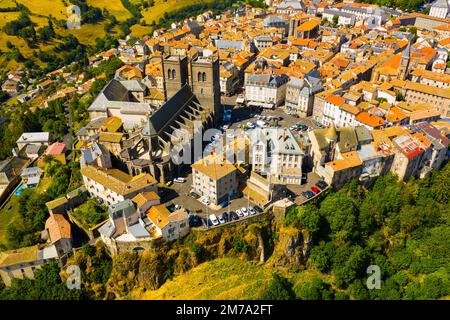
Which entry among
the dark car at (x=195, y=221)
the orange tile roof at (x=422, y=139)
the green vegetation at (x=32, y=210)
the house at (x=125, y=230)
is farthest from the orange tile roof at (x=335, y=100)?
the green vegetation at (x=32, y=210)

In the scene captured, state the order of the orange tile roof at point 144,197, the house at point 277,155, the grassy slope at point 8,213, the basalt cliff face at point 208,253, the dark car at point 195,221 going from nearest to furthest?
the basalt cliff face at point 208,253 < the orange tile roof at point 144,197 < the dark car at point 195,221 < the house at point 277,155 < the grassy slope at point 8,213

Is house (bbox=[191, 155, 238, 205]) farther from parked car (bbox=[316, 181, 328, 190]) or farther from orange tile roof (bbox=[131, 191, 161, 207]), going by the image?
parked car (bbox=[316, 181, 328, 190])

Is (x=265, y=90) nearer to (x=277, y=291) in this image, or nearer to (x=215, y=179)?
(x=215, y=179)

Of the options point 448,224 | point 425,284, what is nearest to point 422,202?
point 448,224

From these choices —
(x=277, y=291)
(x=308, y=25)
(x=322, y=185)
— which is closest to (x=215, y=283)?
(x=277, y=291)

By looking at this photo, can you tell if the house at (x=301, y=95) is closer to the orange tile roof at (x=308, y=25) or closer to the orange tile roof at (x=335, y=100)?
the orange tile roof at (x=335, y=100)

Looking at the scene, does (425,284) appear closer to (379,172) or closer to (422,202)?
(422,202)
